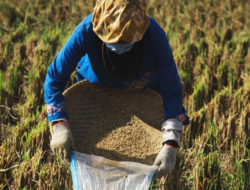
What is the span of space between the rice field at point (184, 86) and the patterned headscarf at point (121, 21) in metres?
0.86

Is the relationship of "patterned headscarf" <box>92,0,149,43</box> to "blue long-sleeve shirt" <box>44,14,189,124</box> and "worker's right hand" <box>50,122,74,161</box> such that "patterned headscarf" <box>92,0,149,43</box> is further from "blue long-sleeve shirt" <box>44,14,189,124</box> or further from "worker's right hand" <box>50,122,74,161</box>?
"worker's right hand" <box>50,122,74,161</box>

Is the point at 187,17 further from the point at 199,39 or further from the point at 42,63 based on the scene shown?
the point at 42,63

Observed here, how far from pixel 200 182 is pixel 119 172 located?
55 centimetres

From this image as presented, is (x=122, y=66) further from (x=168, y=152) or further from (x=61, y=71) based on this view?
(x=168, y=152)

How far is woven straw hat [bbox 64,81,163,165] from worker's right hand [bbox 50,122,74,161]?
269mm

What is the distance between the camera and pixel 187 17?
4.71 metres

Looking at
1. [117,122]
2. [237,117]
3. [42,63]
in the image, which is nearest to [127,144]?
[117,122]

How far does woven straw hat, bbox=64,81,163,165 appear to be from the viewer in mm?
2623

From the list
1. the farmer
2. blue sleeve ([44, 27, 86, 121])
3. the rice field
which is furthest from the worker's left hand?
blue sleeve ([44, 27, 86, 121])

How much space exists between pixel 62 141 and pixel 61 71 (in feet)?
1.24

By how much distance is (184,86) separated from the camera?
349cm

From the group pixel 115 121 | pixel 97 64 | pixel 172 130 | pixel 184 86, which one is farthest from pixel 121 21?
pixel 184 86

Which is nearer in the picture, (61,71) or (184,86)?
(61,71)

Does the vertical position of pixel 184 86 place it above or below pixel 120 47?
above
